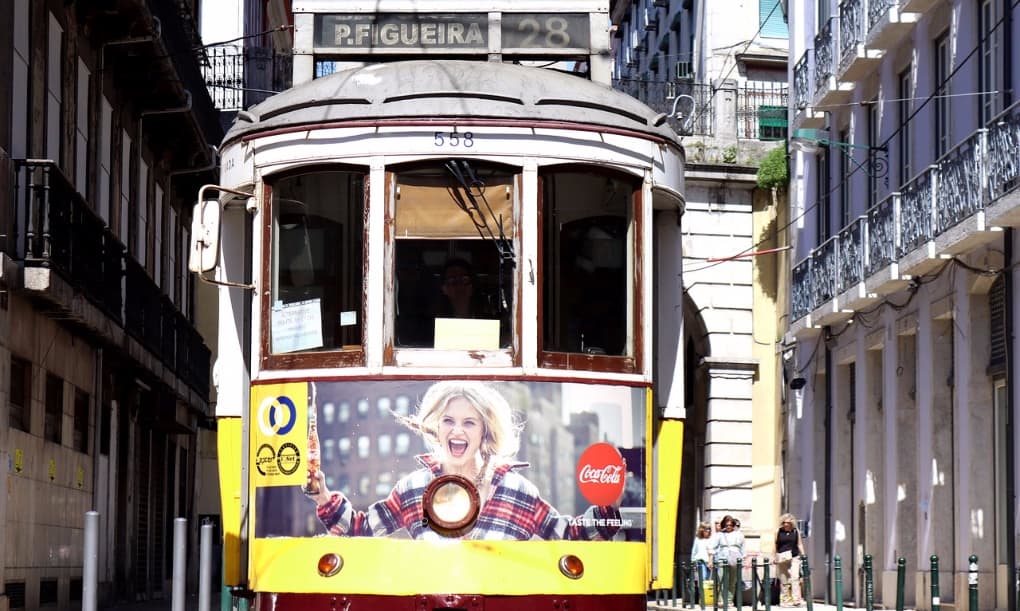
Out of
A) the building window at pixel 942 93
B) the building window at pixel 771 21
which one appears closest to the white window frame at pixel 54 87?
the building window at pixel 942 93

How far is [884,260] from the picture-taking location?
82.2ft

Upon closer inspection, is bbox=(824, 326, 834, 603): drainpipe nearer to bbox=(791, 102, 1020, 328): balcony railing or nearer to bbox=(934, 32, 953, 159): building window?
A: bbox=(791, 102, 1020, 328): balcony railing

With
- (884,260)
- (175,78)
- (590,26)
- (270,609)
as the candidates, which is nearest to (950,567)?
(884,260)

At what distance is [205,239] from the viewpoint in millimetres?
10117

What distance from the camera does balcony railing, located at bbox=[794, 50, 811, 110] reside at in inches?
1202

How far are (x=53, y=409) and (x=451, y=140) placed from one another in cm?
1107

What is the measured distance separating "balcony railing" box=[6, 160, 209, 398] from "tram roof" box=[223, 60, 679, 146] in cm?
726

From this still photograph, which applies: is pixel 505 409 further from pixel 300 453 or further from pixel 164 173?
pixel 164 173

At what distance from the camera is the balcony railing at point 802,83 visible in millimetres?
30531

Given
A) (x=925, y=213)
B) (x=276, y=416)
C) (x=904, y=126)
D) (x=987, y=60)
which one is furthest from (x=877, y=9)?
(x=276, y=416)

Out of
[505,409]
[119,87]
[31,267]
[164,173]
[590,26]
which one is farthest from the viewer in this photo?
[164,173]

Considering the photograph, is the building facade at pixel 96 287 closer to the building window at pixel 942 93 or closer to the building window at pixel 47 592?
the building window at pixel 47 592

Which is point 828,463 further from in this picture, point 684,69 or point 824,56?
point 684,69

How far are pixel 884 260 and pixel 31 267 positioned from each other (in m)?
11.2
